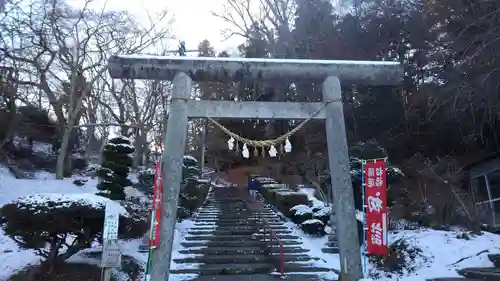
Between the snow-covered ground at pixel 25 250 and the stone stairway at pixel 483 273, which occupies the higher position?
the snow-covered ground at pixel 25 250

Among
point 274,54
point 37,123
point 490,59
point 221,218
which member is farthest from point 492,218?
point 37,123

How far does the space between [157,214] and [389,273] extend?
5.13m

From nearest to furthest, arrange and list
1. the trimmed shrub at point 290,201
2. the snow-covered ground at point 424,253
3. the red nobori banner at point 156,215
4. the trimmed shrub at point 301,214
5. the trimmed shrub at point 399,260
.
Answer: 1. the red nobori banner at point 156,215
2. the snow-covered ground at point 424,253
3. the trimmed shrub at point 399,260
4. the trimmed shrub at point 301,214
5. the trimmed shrub at point 290,201

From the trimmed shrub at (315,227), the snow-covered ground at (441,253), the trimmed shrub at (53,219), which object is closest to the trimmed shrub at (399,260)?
the snow-covered ground at (441,253)

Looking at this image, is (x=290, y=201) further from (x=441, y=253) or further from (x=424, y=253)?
(x=441, y=253)

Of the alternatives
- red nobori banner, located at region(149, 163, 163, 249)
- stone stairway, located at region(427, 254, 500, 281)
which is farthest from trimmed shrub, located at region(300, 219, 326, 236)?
red nobori banner, located at region(149, 163, 163, 249)

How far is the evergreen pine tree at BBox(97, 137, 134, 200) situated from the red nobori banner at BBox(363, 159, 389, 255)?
377 inches

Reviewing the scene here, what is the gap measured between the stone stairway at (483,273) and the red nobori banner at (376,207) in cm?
121

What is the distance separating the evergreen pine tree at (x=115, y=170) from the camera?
1483 cm

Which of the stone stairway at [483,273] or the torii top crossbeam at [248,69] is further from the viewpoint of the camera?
the torii top crossbeam at [248,69]

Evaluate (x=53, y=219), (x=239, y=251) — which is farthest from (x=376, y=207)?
(x=53, y=219)

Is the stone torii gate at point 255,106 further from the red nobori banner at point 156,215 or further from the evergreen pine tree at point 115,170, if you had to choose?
the evergreen pine tree at point 115,170

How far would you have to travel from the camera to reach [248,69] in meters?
8.40

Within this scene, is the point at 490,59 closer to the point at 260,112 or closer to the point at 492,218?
the point at 260,112
